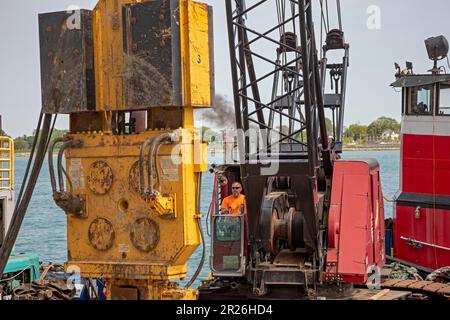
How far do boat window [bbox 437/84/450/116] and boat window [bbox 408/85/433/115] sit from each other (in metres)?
0.22

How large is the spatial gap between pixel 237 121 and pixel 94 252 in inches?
145

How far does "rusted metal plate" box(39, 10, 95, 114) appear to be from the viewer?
865 centimetres

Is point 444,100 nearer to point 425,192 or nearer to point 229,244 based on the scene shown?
point 425,192

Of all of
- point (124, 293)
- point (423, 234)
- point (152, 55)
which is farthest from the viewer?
point (423, 234)

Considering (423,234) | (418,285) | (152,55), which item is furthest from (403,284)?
(152,55)

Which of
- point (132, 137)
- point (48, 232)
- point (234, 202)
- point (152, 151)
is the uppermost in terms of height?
point (132, 137)

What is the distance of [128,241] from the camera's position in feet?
28.6

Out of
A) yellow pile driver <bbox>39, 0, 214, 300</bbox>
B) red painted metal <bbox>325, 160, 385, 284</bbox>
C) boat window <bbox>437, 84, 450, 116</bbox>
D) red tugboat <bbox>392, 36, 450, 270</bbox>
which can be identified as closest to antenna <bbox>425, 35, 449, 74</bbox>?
red tugboat <bbox>392, 36, 450, 270</bbox>

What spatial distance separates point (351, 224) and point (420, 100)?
22.7 feet

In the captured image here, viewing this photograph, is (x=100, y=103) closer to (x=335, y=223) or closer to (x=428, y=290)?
(x=335, y=223)

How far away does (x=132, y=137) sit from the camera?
28.8 feet

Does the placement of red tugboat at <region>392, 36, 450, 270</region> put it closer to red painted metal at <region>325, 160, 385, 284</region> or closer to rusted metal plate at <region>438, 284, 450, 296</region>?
rusted metal plate at <region>438, 284, 450, 296</region>

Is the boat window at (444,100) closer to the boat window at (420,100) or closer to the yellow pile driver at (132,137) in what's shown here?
the boat window at (420,100)
